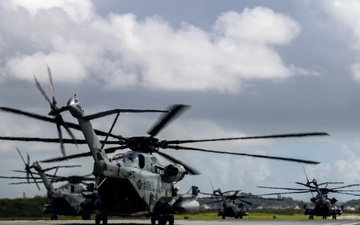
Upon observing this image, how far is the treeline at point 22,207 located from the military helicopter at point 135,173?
42.7 metres

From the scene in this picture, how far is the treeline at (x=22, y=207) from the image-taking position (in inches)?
3031

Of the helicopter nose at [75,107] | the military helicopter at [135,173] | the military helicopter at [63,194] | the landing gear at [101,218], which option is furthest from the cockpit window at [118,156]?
the military helicopter at [63,194]

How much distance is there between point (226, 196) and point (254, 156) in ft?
201

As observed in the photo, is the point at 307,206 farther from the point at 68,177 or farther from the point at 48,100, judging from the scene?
the point at 48,100

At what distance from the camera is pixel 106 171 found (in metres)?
30.8

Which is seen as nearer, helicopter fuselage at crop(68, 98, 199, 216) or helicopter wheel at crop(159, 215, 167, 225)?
helicopter fuselage at crop(68, 98, 199, 216)

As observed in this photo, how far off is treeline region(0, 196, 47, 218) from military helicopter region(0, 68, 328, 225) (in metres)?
42.7

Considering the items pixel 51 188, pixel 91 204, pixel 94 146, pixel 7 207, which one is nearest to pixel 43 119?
pixel 94 146

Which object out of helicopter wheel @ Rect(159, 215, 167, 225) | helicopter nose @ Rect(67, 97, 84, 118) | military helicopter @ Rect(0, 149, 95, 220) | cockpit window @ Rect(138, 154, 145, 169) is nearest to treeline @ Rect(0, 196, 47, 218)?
military helicopter @ Rect(0, 149, 95, 220)

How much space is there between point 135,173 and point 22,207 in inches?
1975

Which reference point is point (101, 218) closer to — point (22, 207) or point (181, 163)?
point (181, 163)

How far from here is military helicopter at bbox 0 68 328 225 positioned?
2962cm

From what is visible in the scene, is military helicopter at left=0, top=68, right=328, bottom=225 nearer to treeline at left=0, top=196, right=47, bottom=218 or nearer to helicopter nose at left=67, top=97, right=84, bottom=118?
helicopter nose at left=67, top=97, right=84, bottom=118

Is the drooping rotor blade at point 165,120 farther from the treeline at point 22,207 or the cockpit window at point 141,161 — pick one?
the treeline at point 22,207
